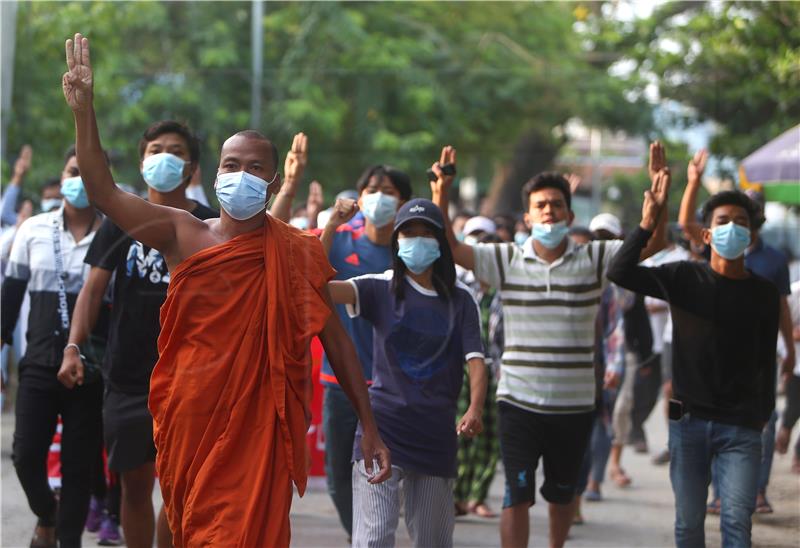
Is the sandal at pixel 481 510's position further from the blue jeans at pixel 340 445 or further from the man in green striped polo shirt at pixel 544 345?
the man in green striped polo shirt at pixel 544 345

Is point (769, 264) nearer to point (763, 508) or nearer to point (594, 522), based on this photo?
point (763, 508)

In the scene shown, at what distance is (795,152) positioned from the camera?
9.83 meters

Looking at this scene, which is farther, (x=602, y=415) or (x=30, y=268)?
(x=602, y=415)

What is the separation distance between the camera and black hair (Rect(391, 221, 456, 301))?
5863 millimetres

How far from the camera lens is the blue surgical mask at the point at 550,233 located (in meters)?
6.37

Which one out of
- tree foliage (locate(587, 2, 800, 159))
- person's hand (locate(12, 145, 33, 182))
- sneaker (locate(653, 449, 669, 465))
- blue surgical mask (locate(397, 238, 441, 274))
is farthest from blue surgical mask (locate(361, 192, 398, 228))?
tree foliage (locate(587, 2, 800, 159))

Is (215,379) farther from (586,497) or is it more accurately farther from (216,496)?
(586,497)

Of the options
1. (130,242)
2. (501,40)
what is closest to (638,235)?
(130,242)

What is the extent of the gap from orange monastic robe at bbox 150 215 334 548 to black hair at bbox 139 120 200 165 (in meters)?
1.60

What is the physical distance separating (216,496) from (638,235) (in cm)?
232

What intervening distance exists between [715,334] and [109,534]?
135 inches

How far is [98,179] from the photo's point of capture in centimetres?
443

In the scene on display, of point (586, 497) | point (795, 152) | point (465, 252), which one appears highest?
point (795, 152)

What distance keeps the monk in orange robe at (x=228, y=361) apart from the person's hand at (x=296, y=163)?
1685mm
